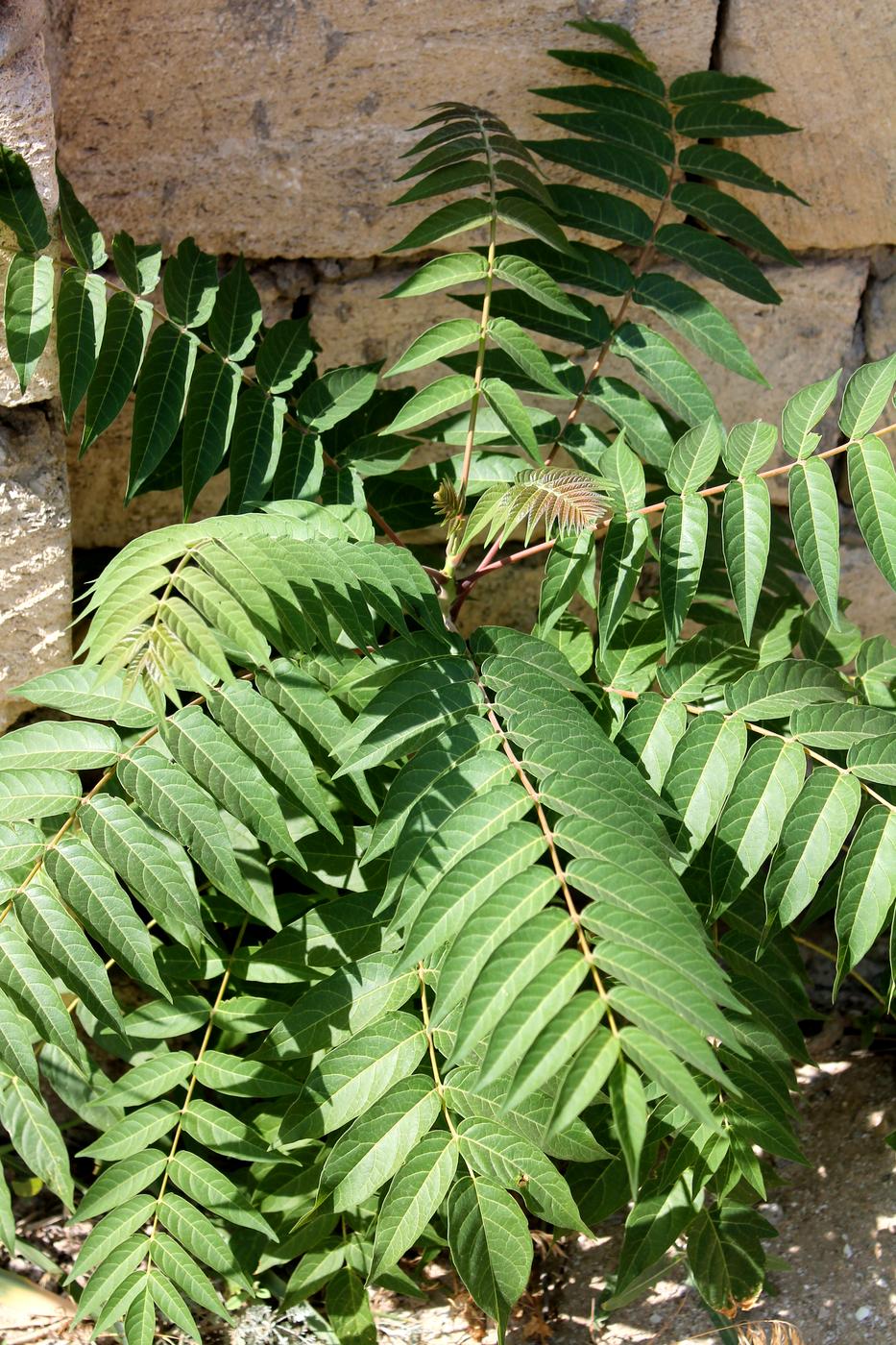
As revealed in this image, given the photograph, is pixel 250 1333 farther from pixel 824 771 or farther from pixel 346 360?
pixel 346 360

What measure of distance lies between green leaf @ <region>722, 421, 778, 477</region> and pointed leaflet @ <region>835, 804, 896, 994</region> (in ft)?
1.80

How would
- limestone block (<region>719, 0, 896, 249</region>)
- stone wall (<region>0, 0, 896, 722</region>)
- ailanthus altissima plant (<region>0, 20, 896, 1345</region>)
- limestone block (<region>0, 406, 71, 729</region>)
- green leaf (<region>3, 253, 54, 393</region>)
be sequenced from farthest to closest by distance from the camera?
1. limestone block (<region>719, 0, 896, 249</region>)
2. stone wall (<region>0, 0, 896, 722</region>)
3. limestone block (<region>0, 406, 71, 729</region>)
4. green leaf (<region>3, 253, 54, 393</region>)
5. ailanthus altissima plant (<region>0, 20, 896, 1345</region>)

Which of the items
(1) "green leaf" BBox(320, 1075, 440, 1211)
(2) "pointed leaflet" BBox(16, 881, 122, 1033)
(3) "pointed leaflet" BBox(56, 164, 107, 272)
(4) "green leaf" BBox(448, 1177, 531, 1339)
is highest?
(3) "pointed leaflet" BBox(56, 164, 107, 272)

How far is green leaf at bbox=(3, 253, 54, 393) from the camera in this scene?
78.4 inches

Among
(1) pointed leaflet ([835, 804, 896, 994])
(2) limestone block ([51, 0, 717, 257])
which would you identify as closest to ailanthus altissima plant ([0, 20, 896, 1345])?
(1) pointed leaflet ([835, 804, 896, 994])

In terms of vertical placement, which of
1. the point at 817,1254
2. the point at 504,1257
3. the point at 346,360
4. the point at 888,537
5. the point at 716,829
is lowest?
the point at 817,1254

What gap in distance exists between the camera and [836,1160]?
2559 millimetres

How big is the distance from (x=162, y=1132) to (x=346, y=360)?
169 centimetres

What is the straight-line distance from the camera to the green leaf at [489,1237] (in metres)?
1.71

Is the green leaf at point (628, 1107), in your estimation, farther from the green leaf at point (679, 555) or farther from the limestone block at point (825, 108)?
the limestone block at point (825, 108)

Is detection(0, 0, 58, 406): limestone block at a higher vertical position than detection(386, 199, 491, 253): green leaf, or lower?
higher

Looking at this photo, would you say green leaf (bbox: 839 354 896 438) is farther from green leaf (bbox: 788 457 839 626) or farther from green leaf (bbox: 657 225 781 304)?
green leaf (bbox: 657 225 781 304)

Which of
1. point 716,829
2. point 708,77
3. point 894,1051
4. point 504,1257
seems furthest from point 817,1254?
point 708,77

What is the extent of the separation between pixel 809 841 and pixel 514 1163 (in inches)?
24.3
